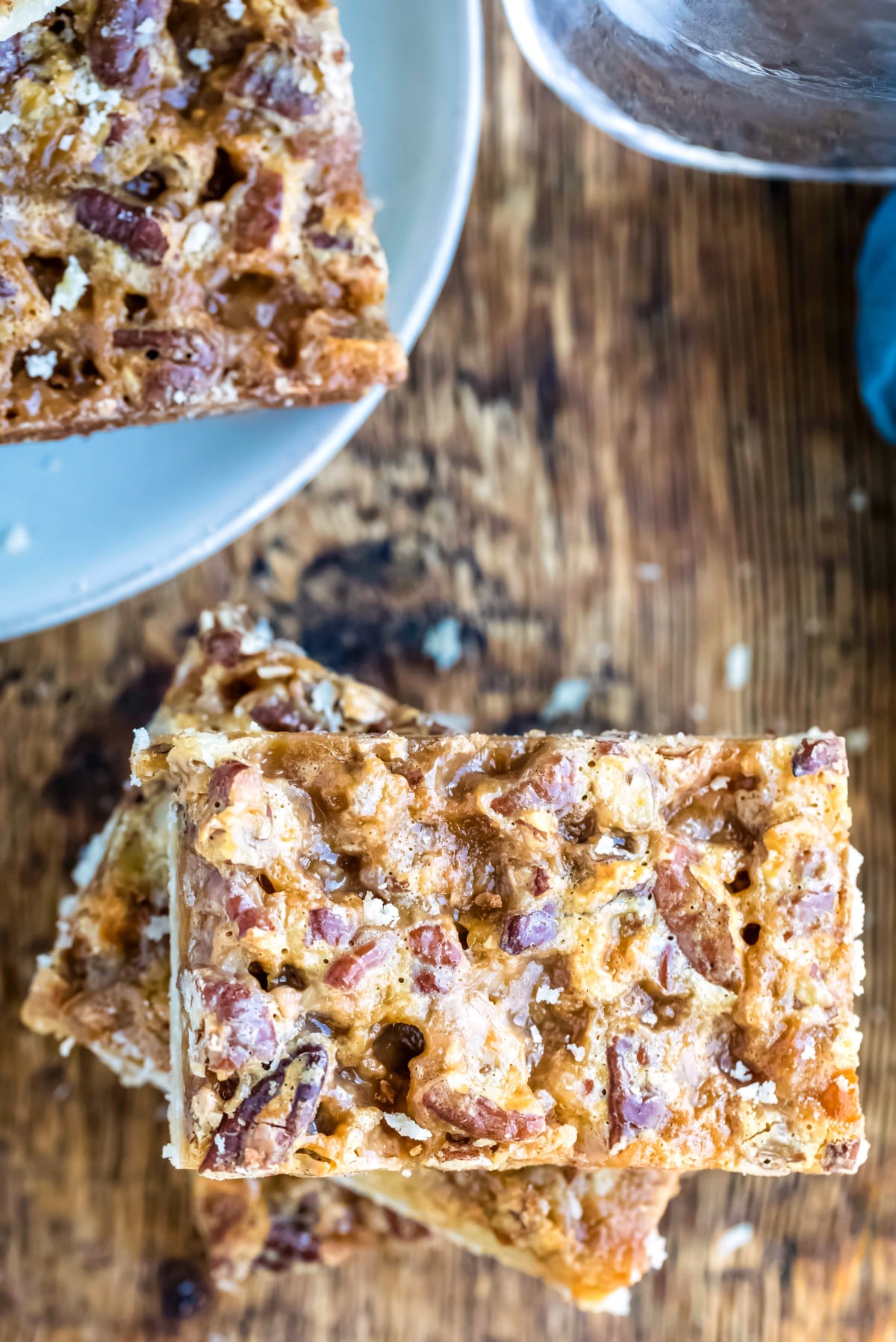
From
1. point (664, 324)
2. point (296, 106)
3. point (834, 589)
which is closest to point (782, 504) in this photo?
point (834, 589)

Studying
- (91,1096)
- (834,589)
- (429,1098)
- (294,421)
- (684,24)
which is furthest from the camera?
(834,589)

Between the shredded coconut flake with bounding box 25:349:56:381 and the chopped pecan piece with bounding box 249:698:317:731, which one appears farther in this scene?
the chopped pecan piece with bounding box 249:698:317:731

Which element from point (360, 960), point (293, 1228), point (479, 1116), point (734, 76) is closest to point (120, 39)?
point (734, 76)

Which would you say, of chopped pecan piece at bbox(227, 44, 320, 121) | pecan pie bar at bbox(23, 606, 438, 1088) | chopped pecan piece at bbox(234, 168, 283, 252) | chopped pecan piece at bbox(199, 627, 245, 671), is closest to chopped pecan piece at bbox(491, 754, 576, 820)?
pecan pie bar at bbox(23, 606, 438, 1088)

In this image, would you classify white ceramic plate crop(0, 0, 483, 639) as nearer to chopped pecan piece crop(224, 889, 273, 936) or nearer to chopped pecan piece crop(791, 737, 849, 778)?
chopped pecan piece crop(224, 889, 273, 936)

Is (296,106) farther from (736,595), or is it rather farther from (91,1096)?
(91,1096)

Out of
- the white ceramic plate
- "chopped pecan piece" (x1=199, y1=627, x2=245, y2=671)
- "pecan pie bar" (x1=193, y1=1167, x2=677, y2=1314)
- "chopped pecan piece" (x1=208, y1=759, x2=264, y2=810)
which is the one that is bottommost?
"pecan pie bar" (x1=193, y1=1167, x2=677, y2=1314)

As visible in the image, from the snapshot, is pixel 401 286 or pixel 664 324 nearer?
pixel 401 286
